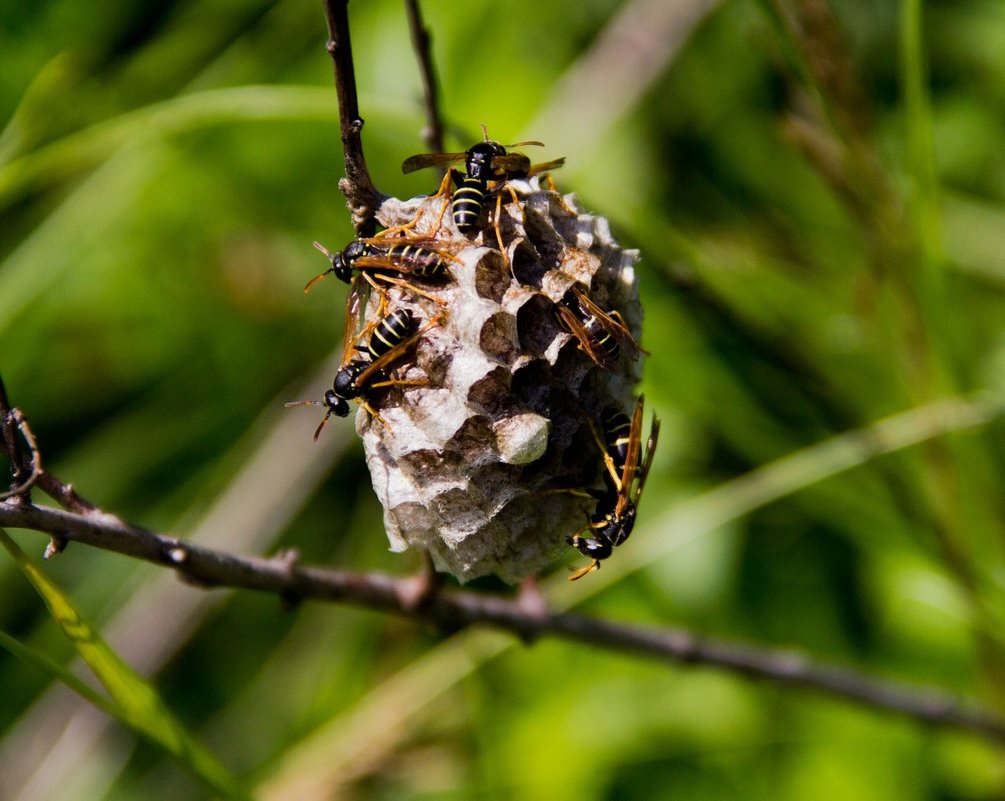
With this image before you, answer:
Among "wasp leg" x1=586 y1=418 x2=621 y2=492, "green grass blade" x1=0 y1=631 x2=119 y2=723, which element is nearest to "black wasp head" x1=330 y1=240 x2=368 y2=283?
"wasp leg" x1=586 y1=418 x2=621 y2=492

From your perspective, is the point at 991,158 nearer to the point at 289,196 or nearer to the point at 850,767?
the point at 850,767

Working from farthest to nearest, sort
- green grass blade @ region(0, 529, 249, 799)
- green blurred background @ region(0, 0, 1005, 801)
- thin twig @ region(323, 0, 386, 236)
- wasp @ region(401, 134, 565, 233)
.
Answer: green blurred background @ region(0, 0, 1005, 801), wasp @ region(401, 134, 565, 233), green grass blade @ region(0, 529, 249, 799), thin twig @ region(323, 0, 386, 236)

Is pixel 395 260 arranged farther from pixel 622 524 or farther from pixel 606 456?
pixel 622 524

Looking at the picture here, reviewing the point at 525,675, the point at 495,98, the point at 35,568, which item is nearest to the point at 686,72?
the point at 495,98

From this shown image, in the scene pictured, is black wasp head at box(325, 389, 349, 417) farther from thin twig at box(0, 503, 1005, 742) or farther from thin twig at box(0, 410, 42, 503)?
thin twig at box(0, 410, 42, 503)

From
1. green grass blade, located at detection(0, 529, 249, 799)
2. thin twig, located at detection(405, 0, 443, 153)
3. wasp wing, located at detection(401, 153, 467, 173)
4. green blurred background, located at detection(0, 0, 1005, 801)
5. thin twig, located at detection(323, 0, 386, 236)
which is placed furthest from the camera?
green blurred background, located at detection(0, 0, 1005, 801)

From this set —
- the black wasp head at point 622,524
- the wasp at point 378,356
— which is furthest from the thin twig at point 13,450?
the black wasp head at point 622,524
